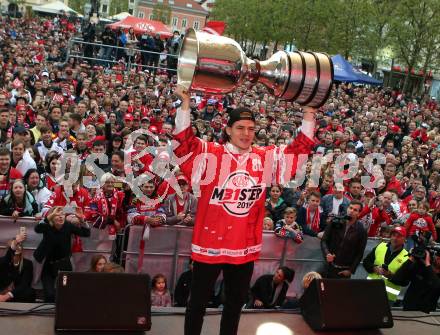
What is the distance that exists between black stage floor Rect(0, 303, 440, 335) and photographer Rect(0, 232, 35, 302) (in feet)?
3.73

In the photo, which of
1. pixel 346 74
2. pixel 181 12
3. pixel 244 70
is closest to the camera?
pixel 244 70

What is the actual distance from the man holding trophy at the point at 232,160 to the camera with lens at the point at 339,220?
251cm

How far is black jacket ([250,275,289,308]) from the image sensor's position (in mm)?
5711

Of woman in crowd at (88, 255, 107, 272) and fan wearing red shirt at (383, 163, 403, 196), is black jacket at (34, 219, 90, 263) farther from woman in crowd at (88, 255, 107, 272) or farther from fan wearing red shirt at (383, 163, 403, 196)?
fan wearing red shirt at (383, 163, 403, 196)

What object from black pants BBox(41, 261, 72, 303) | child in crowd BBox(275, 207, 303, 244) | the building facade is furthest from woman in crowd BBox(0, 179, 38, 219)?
the building facade

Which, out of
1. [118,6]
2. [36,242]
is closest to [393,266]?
[36,242]

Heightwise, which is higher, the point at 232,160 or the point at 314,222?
the point at 232,160

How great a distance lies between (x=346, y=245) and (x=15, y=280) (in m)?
3.34

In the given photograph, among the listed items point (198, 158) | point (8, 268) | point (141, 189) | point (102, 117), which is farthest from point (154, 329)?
point (102, 117)

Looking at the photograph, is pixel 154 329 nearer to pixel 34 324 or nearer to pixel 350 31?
pixel 34 324

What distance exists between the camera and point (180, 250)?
6.11 metres

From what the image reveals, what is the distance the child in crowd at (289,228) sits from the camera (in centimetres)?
630

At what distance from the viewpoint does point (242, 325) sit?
4320 millimetres

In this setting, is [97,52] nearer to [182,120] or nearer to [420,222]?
[420,222]
